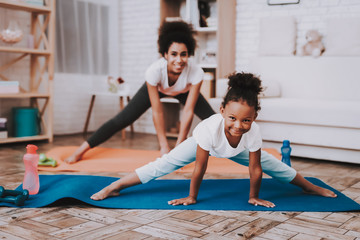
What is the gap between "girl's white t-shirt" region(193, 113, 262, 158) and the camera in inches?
67.3

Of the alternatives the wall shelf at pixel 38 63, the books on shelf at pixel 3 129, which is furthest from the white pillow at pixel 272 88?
the books on shelf at pixel 3 129

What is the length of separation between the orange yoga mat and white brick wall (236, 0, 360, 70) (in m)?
1.31

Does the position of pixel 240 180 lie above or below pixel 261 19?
below

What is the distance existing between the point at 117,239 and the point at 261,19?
306cm

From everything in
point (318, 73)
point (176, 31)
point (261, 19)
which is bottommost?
point (318, 73)

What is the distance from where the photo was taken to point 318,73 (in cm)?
349

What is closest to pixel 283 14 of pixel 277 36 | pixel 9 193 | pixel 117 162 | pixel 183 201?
pixel 277 36

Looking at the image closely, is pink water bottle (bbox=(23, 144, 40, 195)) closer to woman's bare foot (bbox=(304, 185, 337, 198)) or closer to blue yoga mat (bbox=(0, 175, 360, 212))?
blue yoga mat (bbox=(0, 175, 360, 212))

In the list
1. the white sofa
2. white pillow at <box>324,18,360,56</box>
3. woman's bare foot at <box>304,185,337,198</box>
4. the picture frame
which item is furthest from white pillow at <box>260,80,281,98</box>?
woman's bare foot at <box>304,185,337,198</box>

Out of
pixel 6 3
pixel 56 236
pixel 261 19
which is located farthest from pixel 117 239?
pixel 261 19

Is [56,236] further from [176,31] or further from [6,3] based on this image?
[6,3]

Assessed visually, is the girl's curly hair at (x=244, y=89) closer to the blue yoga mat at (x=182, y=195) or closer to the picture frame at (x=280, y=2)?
the blue yoga mat at (x=182, y=195)

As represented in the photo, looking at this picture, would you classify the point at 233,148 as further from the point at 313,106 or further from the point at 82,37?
the point at 82,37

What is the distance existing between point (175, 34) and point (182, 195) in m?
1.02
